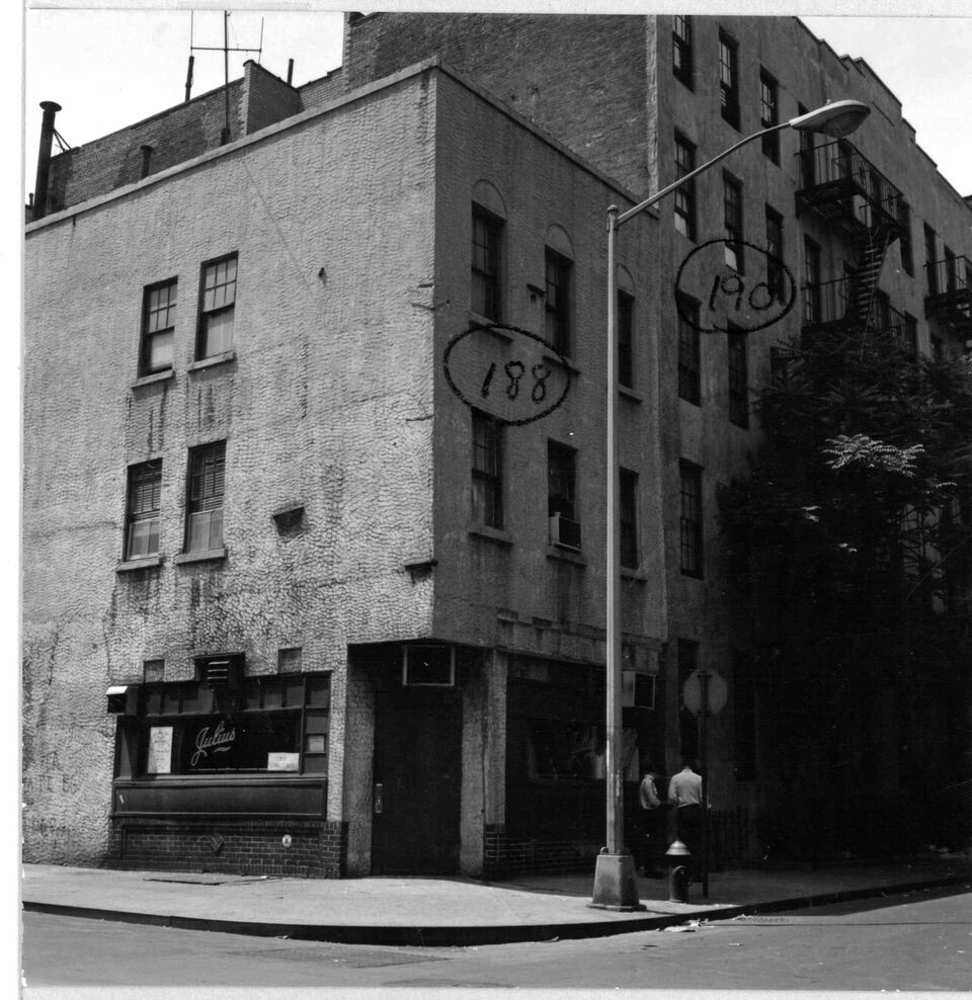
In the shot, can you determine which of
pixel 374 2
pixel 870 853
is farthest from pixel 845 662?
pixel 374 2

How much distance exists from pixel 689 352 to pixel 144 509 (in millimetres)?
11185

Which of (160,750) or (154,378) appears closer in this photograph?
(160,750)

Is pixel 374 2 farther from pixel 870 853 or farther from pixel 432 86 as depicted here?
pixel 870 853

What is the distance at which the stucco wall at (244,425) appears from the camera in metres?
20.1

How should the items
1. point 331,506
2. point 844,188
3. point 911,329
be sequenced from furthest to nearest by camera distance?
point 911,329
point 844,188
point 331,506

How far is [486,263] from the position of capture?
71.6ft

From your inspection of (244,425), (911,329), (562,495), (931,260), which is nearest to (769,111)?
(911,329)

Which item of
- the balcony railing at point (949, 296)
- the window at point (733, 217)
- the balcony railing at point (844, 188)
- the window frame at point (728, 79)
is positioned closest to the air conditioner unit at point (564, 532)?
the window at point (733, 217)

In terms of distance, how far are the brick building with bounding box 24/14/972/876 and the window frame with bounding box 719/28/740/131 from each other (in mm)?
2310

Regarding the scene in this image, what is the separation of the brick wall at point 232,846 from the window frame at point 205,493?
439 cm

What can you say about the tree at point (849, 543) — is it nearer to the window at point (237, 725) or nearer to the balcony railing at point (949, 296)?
the balcony railing at point (949, 296)

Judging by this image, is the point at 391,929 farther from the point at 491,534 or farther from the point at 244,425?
the point at 244,425

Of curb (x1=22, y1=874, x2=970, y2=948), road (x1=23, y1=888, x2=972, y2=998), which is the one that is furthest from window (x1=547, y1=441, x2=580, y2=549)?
road (x1=23, y1=888, x2=972, y2=998)

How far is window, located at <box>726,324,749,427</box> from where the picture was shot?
2859 centimetres
